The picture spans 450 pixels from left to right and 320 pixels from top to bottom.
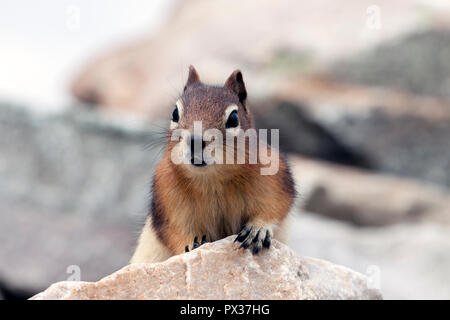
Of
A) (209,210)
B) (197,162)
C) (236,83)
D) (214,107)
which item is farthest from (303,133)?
(197,162)

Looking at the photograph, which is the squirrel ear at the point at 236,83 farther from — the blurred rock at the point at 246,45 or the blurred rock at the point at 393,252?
the blurred rock at the point at 246,45

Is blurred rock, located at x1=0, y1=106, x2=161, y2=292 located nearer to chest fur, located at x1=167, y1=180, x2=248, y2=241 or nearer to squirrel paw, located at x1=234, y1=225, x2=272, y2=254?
chest fur, located at x1=167, y1=180, x2=248, y2=241

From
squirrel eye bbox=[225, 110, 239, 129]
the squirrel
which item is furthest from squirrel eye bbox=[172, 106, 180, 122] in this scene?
squirrel eye bbox=[225, 110, 239, 129]

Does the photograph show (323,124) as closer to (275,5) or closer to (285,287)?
(275,5)

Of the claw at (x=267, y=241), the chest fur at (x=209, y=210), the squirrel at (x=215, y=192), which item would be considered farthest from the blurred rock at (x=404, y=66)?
the claw at (x=267, y=241)

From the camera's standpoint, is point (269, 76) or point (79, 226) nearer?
point (79, 226)

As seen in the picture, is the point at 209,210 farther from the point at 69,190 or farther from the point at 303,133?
the point at 303,133

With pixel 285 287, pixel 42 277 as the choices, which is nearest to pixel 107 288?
pixel 285 287
